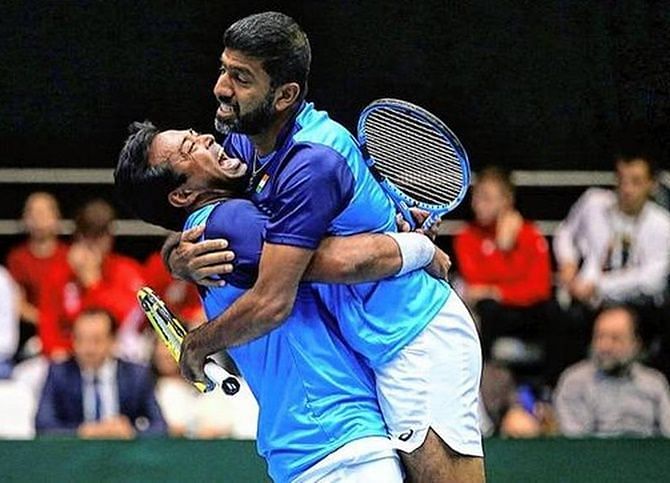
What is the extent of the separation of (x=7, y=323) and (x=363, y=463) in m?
3.30

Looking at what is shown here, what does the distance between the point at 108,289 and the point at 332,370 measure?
331 cm

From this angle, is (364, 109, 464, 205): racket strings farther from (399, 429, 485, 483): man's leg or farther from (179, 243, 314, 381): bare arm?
(399, 429, 485, 483): man's leg

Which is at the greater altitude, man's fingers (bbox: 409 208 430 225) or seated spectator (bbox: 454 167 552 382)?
man's fingers (bbox: 409 208 430 225)

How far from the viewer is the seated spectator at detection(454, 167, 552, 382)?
21.1 ft

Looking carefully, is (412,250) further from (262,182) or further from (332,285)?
(262,182)

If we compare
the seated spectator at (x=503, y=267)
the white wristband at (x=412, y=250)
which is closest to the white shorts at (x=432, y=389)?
the white wristband at (x=412, y=250)

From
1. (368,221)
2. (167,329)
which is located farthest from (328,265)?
(167,329)

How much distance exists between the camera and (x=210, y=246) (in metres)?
3.38

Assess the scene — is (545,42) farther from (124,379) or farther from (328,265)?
(328,265)

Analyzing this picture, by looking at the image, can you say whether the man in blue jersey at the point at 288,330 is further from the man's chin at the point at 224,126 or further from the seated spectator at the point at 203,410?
the seated spectator at the point at 203,410

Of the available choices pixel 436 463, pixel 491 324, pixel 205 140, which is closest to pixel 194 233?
pixel 205 140

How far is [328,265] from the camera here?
3346 millimetres

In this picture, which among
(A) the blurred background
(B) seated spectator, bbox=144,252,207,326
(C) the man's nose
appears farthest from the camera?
(B) seated spectator, bbox=144,252,207,326

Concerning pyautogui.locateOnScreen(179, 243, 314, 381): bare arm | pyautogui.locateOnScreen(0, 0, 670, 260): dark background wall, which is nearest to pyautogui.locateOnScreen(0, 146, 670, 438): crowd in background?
pyautogui.locateOnScreen(0, 0, 670, 260): dark background wall
